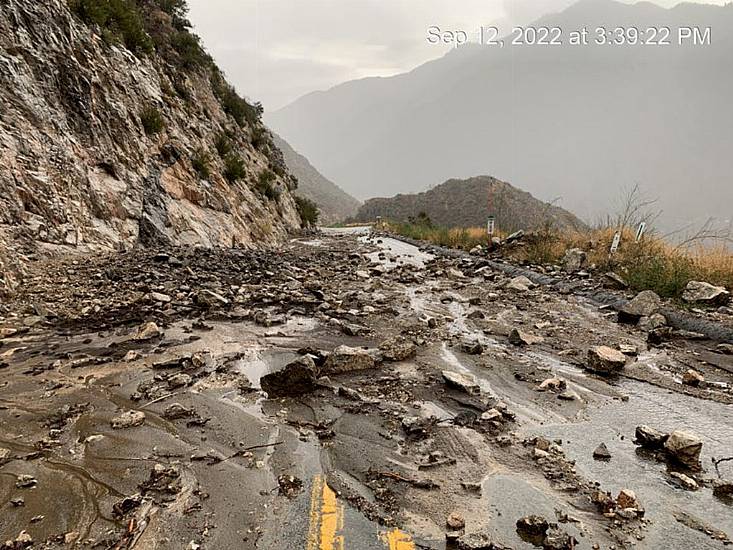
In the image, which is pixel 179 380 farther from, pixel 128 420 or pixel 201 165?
pixel 201 165

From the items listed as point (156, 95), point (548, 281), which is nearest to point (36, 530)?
point (548, 281)

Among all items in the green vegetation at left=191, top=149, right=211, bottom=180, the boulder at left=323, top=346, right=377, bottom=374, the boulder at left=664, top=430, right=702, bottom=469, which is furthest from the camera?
the green vegetation at left=191, top=149, right=211, bottom=180

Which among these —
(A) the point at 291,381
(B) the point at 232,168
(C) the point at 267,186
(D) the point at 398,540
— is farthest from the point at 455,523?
(C) the point at 267,186

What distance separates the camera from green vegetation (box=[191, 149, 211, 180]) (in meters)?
12.7

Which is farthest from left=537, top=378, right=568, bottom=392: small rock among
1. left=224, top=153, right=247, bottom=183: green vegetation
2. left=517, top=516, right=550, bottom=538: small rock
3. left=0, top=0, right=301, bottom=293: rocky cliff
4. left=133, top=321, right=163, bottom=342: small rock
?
left=224, top=153, right=247, bottom=183: green vegetation

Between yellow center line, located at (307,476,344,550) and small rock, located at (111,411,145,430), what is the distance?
128 centimetres

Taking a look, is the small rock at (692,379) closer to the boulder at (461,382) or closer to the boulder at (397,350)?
the boulder at (461,382)

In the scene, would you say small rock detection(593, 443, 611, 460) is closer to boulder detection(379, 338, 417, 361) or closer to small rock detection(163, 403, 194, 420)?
boulder detection(379, 338, 417, 361)

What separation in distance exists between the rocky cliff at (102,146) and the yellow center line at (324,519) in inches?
180

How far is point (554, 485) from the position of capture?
2.25 m

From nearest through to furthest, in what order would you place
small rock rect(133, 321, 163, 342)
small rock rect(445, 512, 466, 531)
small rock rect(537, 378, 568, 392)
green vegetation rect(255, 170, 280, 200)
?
1. small rock rect(445, 512, 466, 531)
2. small rock rect(537, 378, 568, 392)
3. small rock rect(133, 321, 163, 342)
4. green vegetation rect(255, 170, 280, 200)

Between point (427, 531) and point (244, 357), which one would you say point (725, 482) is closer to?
point (427, 531)

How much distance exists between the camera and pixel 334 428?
2.74 m

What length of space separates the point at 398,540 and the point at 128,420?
1.87m
